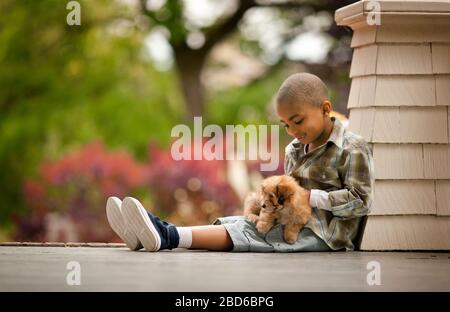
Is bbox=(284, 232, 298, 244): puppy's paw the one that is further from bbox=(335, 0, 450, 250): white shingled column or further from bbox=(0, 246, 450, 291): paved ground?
bbox=(335, 0, 450, 250): white shingled column

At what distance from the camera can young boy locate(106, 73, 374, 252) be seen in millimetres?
4801

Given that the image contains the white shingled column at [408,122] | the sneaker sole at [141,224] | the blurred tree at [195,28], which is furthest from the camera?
the blurred tree at [195,28]

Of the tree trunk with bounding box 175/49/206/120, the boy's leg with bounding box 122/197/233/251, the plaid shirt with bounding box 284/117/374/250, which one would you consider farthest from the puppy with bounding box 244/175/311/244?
the tree trunk with bounding box 175/49/206/120

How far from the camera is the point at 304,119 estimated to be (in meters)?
4.87

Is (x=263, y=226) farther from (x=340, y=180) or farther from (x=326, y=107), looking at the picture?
(x=326, y=107)

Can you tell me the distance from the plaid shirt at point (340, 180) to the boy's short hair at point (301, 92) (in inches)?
7.4

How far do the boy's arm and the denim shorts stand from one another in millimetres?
201

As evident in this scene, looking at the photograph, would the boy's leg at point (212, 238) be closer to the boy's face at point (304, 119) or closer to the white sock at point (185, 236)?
the white sock at point (185, 236)

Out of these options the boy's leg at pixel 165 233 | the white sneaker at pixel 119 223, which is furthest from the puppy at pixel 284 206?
the white sneaker at pixel 119 223

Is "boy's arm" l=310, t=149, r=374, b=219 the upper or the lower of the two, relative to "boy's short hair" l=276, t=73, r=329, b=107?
lower

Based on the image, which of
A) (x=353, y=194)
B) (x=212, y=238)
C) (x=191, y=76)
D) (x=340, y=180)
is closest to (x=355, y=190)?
(x=353, y=194)

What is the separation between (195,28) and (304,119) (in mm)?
10209

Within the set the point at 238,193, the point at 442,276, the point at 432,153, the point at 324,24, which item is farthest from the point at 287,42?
the point at 442,276

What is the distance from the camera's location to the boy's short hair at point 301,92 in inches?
191
